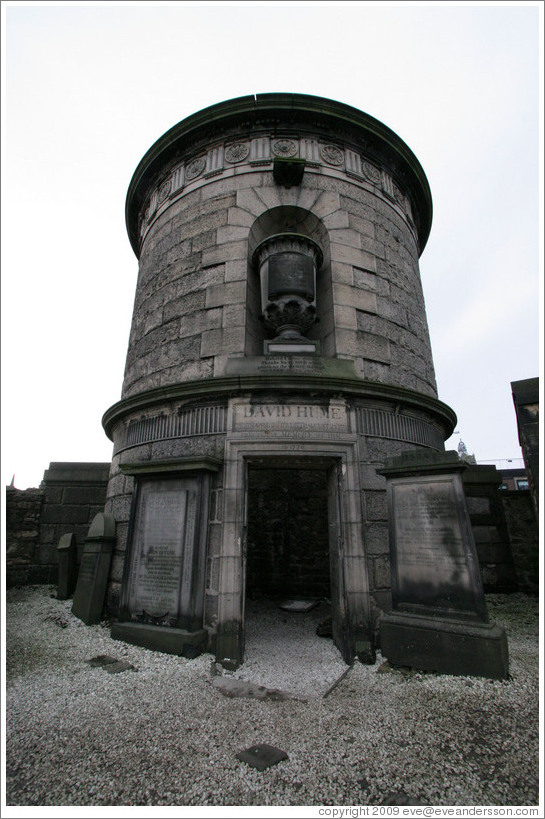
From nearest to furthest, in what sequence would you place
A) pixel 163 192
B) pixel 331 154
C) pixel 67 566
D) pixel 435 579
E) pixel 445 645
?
1. pixel 445 645
2. pixel 435 579
3. pixel 67 566
4. pixel 331 154
5. pixel 163 192

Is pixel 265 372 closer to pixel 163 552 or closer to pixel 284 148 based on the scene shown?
pixel 163 552

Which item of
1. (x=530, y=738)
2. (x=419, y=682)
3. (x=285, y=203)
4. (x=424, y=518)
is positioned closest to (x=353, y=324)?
(x=285, y=203)

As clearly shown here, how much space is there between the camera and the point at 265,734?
9.92 feet

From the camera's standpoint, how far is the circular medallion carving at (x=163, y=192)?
845cm

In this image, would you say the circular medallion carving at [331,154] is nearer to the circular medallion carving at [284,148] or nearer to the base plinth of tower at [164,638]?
the circular medallion carving at [284,148]

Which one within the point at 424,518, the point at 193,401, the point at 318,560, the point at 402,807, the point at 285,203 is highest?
the point at 285,203

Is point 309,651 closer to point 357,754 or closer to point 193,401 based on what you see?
point 357,754

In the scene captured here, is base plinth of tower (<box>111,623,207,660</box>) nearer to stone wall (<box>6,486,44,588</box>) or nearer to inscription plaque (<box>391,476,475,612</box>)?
inscription plaque (<box>391,476,475,612</box>)

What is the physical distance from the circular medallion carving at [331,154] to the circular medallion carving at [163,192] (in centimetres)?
343

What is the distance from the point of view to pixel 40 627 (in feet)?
18.7

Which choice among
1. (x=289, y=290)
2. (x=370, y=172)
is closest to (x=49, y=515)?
(x=289, y=290)

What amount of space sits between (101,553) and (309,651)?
3.52m

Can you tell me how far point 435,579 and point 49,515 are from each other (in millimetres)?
8600

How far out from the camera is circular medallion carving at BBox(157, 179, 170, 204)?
8.45m
